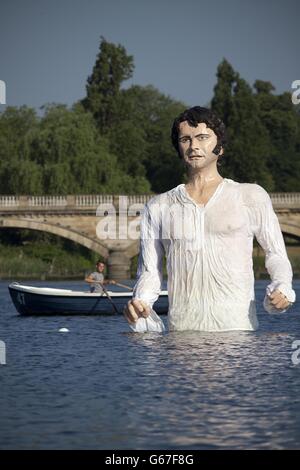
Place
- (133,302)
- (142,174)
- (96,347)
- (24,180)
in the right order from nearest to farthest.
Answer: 1. (133,302)
2. (96,347)
3. (24,180)
4. (142,174)

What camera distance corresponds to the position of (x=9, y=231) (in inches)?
3831

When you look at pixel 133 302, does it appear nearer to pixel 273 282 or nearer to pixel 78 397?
pixel 273 282

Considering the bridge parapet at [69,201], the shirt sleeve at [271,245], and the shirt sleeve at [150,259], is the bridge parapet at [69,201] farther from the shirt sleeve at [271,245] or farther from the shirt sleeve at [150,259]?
the shirt sleeve at [271,245]

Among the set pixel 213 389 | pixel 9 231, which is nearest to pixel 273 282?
pixel 213 389

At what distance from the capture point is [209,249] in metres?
13.1

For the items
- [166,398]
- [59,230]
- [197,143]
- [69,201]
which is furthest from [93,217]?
[197,143]

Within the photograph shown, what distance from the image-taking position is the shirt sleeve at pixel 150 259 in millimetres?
12812

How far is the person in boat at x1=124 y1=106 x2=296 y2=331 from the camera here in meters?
13.0

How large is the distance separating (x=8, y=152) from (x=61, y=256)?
7396 millimetres

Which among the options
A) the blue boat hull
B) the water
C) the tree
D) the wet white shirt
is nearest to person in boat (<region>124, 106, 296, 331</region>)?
the wet white shirt

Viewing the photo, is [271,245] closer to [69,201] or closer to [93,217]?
[69,201]

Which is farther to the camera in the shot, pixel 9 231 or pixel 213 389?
pixel 9 231

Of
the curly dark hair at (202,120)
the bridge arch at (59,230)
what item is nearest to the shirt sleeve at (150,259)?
the curly dark hair at (202,120)

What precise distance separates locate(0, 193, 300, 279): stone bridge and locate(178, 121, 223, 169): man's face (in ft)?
236
